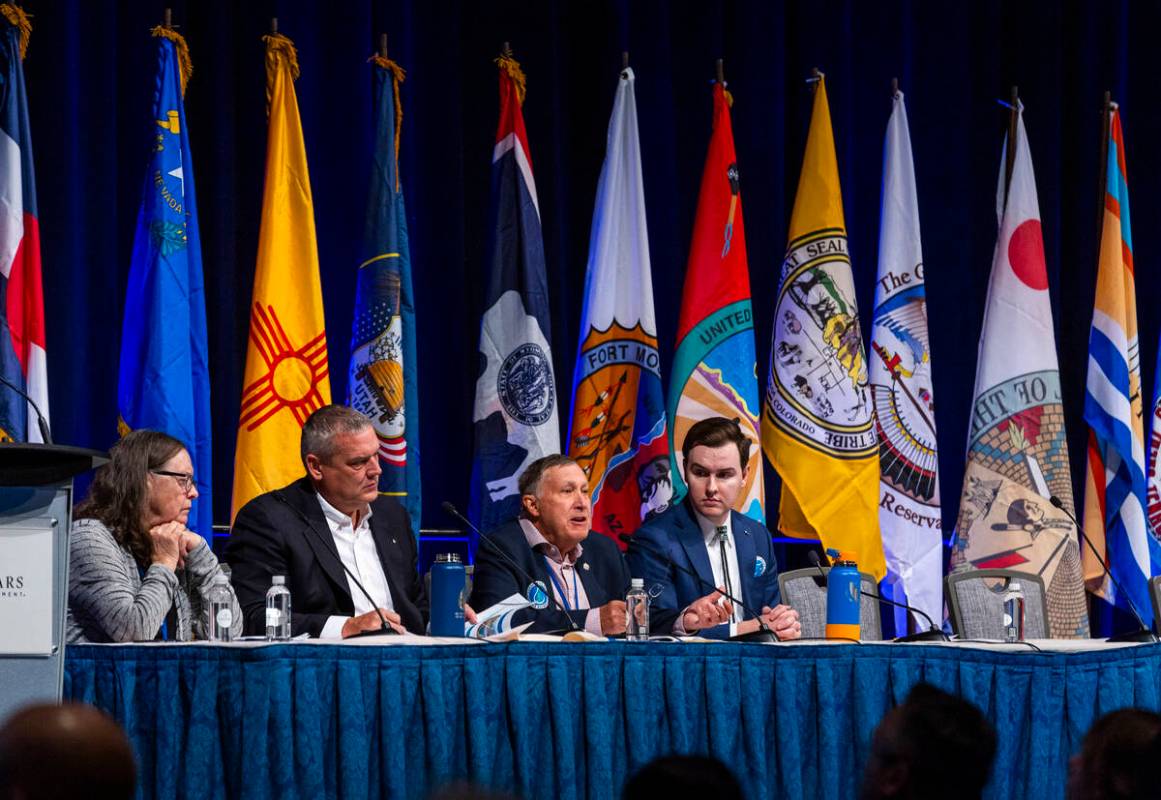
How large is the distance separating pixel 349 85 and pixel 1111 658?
397cm

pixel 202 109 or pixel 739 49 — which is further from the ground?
pixel 739 49

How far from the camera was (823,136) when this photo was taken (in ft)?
21.6

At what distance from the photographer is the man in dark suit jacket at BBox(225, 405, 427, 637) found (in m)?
4.23

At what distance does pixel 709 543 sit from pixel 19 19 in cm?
291

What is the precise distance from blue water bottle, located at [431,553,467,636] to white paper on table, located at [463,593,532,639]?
0.77 ft

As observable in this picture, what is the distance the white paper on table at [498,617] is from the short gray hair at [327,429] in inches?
25.1

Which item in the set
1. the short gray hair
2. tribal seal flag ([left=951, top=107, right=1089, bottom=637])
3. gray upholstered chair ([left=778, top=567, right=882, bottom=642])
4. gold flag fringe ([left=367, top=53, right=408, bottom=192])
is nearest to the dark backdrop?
gold flag fringe ([left=367, top=53, right=408, bottom=192])

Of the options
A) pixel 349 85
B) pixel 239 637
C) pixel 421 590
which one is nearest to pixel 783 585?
pixel 421 590

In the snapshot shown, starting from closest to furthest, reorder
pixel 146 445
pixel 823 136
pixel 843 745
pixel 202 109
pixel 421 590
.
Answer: pixel 843 745
pixel 146 445
pixel 421 590
pixel 202 109
pixel 823 136

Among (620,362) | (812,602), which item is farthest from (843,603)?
(620,362)

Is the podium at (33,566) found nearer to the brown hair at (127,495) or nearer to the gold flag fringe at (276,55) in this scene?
the brown hair at (127,495)

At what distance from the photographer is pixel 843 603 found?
13.5 ft

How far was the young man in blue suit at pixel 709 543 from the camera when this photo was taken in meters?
4.68

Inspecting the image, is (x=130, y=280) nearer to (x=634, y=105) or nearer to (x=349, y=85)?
(x=349, y=85)
